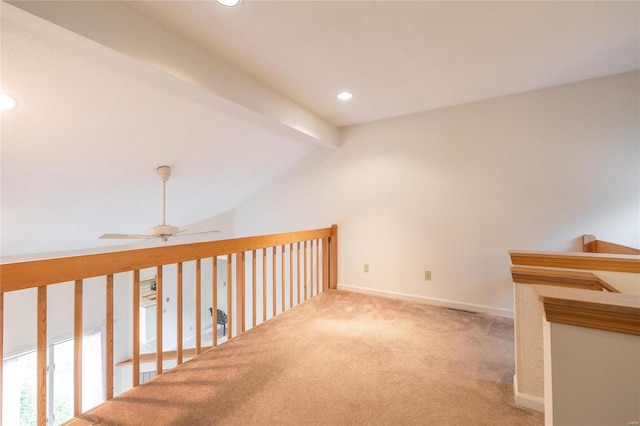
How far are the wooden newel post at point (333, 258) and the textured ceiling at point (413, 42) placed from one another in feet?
5.97

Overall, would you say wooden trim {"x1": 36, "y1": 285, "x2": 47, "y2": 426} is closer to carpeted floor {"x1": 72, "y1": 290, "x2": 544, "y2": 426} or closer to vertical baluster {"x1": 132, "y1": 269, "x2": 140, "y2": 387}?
carpeted floor {"x1": 72, "y1": 290, "x2": 544, "y2": 426}

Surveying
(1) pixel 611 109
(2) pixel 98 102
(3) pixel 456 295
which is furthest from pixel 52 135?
(1) pixel 611 109

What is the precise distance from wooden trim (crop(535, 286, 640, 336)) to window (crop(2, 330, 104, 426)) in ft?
19.2

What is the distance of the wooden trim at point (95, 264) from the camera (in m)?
1.21

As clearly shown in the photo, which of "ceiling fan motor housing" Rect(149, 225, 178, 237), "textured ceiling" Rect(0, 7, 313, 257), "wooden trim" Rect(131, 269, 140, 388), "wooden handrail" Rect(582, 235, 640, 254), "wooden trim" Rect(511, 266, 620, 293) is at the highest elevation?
"textured ceiling" Rect(0, 7, 313, 257)

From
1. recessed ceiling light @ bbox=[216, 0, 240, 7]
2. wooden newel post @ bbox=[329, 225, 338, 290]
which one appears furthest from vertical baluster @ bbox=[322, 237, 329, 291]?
recessed ceiling light @ bbox=[216, 0, 240, 7]

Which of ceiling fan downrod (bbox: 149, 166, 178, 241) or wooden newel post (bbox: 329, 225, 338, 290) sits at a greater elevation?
ceiling fan downrod (bbox: 149, 166, 178, 241)

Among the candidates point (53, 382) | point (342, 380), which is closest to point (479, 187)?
point (342, 380)

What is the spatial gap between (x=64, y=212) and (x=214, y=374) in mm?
2874

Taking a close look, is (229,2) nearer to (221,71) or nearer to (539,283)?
(221,71)

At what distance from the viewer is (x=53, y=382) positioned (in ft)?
14.4

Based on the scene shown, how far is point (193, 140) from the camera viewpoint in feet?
9.29

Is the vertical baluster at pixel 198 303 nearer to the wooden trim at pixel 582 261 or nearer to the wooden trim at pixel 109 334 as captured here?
the wooden trim at pixel 109 334

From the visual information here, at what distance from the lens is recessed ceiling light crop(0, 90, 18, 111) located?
5.62 ft
